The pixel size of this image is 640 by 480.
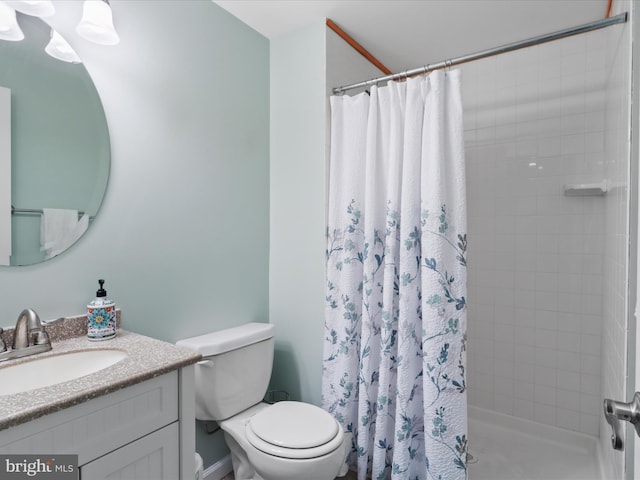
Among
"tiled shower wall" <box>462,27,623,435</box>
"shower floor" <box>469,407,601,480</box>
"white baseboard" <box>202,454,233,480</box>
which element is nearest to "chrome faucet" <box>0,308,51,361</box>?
"white baseboard" <box>202,454,233,480</box>

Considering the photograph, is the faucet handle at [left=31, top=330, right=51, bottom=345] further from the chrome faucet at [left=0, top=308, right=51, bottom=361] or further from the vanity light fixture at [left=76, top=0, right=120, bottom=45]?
the vanity light fixture at [left=76, top=0, right=120, bottom=45]

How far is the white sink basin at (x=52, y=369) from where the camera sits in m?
1.06

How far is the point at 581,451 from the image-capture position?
84.4 inches

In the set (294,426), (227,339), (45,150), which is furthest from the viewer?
(227,339)

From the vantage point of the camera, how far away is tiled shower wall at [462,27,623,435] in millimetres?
2172

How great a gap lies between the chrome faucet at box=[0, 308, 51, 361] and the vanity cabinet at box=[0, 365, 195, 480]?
410mm

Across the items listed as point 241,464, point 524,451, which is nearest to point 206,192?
point 241,464

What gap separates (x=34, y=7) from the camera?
121cm

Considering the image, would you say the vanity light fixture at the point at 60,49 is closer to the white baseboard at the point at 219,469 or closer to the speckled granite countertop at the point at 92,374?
the speckled granite countertop at the point at 92,374

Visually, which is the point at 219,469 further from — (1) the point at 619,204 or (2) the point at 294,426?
(1) the point at 619,204

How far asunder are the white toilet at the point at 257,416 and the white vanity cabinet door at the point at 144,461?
44cm

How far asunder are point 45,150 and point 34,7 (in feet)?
1.51

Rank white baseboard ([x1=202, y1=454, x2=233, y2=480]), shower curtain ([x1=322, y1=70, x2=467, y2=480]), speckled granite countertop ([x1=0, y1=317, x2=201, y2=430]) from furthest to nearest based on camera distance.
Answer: white baseboard ([x1=202, y1=454, x2=233, y2=480]), shower curtain ([x1=322, y1=70, x2=467, y2=480]), speckled granite countertop ([x1=0, y1=317, x2=201, y2=430])

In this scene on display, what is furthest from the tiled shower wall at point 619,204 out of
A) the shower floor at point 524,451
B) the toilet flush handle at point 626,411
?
the toilet flush handle at point 626,411
